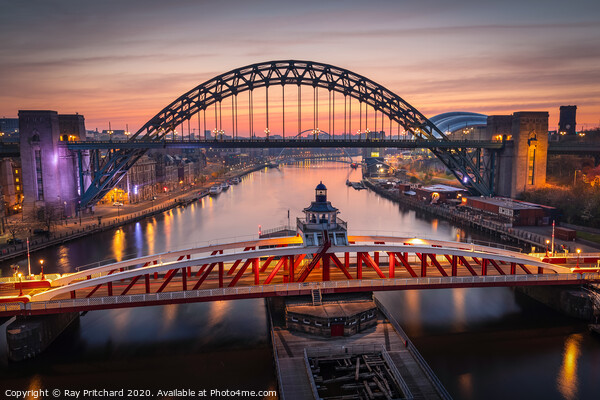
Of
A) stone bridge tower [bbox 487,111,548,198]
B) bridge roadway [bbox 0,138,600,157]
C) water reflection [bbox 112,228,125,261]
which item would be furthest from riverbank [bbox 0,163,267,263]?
stone bridge tower [bbox 487,111,548,198]

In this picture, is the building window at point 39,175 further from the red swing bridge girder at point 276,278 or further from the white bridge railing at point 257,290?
the white bridge railing at point 257,290

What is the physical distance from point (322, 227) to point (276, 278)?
314cm

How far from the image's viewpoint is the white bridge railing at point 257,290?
17266 millimetres

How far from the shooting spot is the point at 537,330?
20.5 meters

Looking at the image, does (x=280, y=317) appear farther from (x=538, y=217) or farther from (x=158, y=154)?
(x=158, y=154)

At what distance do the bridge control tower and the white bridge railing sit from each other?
1916 millimetres

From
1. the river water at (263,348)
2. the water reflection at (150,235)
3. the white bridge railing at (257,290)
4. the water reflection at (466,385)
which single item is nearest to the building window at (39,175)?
the water reflection at (150,235)

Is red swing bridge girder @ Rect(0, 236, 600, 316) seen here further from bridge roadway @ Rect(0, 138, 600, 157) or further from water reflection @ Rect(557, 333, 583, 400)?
bridge roadway @ Rect(0, 138, 600, 157)

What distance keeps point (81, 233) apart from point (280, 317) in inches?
1072

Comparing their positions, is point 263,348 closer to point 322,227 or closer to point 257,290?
point 257,290

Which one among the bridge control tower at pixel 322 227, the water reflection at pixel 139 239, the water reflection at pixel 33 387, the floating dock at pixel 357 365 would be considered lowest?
the water reflection at pixel 33 387

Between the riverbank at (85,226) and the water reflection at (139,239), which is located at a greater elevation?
the riverbank at (85,226)

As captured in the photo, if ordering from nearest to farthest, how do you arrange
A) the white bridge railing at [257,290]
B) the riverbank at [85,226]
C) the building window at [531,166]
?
the white bridge railing at [257,290], the riverbank at [85,226], the building window at [531,166]

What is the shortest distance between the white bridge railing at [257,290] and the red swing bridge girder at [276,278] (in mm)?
33
